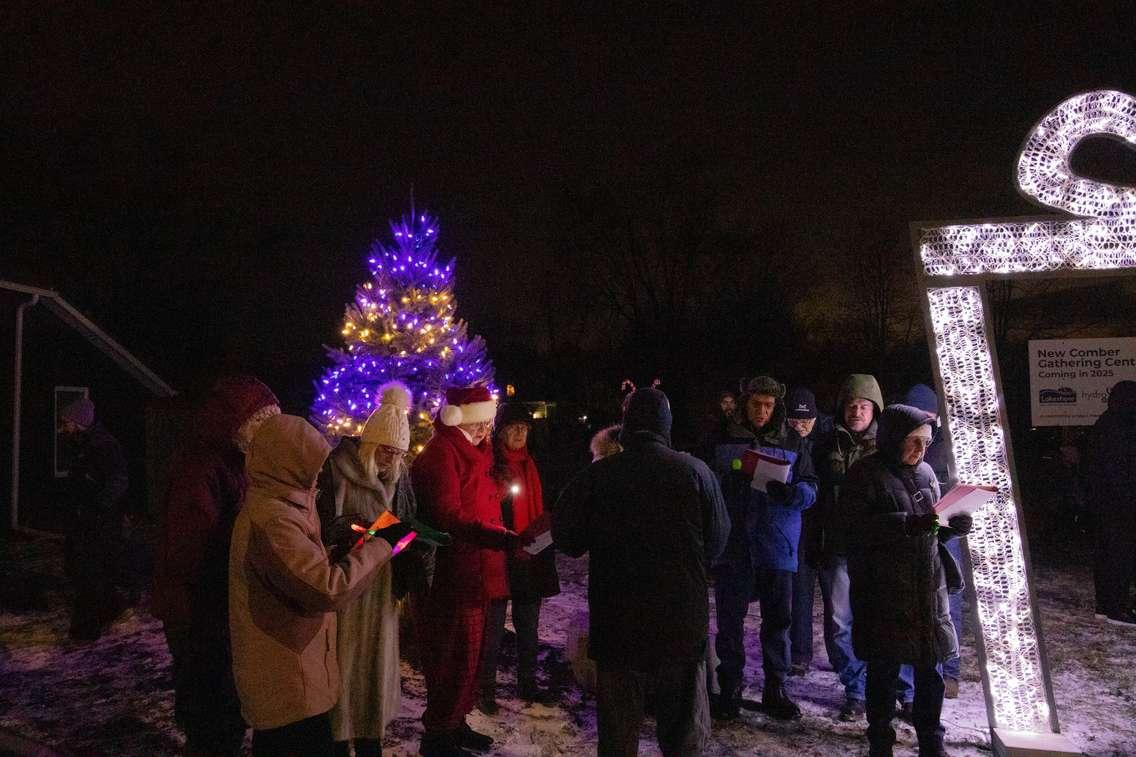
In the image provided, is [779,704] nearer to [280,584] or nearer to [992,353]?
[992,353]

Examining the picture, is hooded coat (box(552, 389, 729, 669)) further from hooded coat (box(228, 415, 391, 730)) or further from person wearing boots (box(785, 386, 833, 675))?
person wearing boots (box(785, 386, 833, 675))

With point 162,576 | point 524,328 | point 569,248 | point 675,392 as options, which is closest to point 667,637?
point 162,576

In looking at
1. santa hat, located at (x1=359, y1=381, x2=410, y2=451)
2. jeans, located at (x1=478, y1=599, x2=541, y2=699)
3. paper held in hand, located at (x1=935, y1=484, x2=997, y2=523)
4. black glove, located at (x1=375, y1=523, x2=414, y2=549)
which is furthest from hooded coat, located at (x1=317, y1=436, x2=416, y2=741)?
paper held in hand, located at (x1=935, y1=484, x2=997, y2=523)

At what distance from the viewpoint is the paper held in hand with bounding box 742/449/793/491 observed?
4.54 meters

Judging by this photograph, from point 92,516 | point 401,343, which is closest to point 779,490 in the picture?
point 401,343

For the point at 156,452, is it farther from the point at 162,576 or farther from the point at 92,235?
the point at 162,576

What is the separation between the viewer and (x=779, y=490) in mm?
4840

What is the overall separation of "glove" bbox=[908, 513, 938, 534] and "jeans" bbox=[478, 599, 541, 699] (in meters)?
2.61

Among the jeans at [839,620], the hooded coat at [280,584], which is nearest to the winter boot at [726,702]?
the jeans at [839,620]

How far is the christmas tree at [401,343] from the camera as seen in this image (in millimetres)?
7555

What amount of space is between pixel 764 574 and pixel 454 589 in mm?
2060

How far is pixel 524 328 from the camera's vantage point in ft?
139

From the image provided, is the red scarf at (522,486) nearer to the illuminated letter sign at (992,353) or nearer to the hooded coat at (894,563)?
the hooded coat at (894,563)

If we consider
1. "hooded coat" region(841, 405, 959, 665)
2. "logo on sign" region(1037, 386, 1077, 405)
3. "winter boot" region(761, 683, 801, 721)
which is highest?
"logo on sign" region(1037, 386, 1077, 405)
